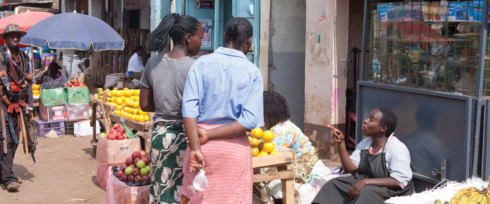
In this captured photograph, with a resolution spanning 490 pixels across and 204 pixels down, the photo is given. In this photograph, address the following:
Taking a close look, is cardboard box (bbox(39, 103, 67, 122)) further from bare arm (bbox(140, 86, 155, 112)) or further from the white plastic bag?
bare arm (bbox(140, 86, 155, 112))

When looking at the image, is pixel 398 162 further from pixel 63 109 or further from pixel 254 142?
pixel 63 109

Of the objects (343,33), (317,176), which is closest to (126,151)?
(317,176)

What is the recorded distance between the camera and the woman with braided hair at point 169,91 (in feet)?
11.5

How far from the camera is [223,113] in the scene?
3.11 metres

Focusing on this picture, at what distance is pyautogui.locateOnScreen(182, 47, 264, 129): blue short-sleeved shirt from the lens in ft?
10.1

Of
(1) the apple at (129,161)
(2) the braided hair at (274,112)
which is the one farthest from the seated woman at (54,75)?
(2) the braided hair at (274,112)

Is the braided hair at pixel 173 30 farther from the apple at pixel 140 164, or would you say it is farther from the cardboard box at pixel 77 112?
the cardboard box at pixel 77 112

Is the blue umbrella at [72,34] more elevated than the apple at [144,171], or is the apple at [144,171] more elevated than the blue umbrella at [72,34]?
Result: the blue umbrella at [72,34]

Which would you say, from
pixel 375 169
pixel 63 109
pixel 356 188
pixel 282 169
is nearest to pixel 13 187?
pixel 282 169

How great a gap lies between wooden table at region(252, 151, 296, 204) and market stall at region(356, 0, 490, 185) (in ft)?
3.89

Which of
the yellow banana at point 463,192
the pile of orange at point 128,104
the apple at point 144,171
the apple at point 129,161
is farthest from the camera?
the pile of orange at point 128,104

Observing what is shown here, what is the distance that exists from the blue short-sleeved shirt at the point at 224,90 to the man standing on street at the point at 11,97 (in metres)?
3.82

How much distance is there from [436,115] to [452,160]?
39cm

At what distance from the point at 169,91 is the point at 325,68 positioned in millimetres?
4163
